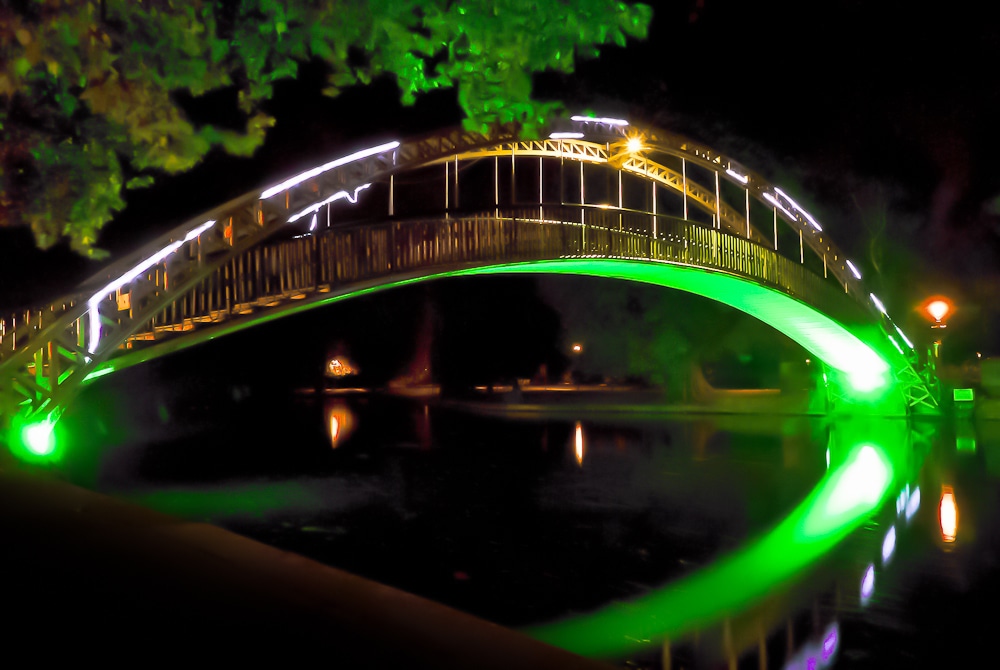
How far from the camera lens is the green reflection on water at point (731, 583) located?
211 inches

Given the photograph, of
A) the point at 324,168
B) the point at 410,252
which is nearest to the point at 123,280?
the point at 324,168

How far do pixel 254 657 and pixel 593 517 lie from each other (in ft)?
21.1

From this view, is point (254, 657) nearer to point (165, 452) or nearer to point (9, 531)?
point (9, 531)

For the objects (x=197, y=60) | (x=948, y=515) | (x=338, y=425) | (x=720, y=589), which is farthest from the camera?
(x=338, y=425)

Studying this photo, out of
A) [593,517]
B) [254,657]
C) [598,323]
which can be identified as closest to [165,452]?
[593,517]

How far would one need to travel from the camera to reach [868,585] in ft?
21.8

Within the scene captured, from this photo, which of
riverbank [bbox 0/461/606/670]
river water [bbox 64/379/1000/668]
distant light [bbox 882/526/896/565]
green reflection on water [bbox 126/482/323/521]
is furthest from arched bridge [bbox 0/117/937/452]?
distant light [bbox 882/526/896/565]

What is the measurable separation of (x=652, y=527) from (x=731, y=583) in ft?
7.85

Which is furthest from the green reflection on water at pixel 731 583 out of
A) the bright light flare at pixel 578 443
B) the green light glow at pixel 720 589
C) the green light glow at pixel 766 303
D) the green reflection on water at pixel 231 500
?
the green light glow at pixel 766 303

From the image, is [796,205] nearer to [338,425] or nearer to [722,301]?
[722,301]

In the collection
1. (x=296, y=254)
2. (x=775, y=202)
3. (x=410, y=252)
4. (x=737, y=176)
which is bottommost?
(x=296, y=254)

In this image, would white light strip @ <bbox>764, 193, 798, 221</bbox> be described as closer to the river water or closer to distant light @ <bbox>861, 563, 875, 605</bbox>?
the river water

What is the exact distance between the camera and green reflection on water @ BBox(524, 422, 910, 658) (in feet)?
17.5

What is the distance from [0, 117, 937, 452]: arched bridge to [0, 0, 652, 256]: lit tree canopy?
3587mm
